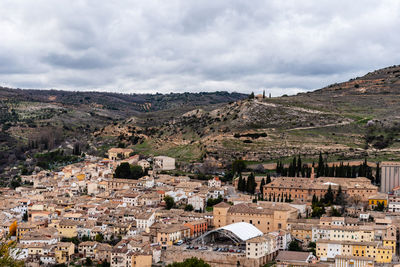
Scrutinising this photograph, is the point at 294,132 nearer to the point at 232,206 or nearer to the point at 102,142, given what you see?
the point at 232,206

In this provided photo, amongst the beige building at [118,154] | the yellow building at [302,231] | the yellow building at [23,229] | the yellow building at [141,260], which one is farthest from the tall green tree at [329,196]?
the beige building at [118,154]

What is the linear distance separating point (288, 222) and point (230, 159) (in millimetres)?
25883

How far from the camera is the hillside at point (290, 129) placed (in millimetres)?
70375

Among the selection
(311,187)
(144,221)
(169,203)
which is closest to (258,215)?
(311,187)

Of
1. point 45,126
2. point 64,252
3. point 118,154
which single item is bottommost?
point 64,252

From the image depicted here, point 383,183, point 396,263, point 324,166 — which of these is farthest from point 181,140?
point 396,263

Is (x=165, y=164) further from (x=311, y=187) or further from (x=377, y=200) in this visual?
(x=377, y=200)

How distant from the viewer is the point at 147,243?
42.5 m

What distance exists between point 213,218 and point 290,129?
1380 inches

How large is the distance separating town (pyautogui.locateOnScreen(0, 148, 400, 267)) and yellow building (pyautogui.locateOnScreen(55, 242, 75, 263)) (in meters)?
0.08

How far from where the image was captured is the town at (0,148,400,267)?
39.8 meters

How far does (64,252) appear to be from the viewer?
4281cm

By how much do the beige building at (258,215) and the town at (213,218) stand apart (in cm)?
9

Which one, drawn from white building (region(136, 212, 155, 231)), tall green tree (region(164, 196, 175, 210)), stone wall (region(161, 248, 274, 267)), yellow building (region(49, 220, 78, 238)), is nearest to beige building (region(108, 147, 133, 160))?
tall green tree (region(164, 196, 175, 210))
